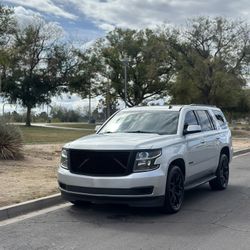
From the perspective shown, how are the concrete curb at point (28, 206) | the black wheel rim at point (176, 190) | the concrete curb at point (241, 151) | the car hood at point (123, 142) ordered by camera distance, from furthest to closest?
1. the concrete curb at point (241, 151)
2. the black wheel rim at point (176, 190)
3. the concrete curb at point (28, 206)
4. the car hood at point (123, 142)

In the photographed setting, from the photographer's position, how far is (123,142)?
312 inches

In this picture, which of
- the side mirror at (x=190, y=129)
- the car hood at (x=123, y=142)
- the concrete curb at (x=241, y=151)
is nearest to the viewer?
the car hood at (x=123, y=142)

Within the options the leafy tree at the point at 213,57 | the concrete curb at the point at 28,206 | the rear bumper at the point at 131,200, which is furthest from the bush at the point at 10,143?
the leafy tree at the point at 213,57

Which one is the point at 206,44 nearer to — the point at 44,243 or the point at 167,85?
the point at 167,85

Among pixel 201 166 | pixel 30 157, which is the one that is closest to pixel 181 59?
pixel 30 157

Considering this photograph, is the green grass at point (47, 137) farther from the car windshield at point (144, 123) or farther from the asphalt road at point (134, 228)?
the asphalt road at point (134, 228)

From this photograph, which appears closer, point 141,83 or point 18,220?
point 18,220

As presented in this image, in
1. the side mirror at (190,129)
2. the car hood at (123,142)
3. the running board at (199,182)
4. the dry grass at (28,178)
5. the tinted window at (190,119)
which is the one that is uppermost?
the tinted window at (190,119)

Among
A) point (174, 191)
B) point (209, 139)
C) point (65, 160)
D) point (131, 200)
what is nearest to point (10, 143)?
point (209, 139)

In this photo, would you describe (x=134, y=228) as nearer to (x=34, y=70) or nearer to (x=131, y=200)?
(x=131, y=200)

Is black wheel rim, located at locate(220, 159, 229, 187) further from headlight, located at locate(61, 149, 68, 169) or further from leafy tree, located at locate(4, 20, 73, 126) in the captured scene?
leafy tree, located at locate(4, 20, 73, 126)

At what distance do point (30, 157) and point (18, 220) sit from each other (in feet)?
27.3

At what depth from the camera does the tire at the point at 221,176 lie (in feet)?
35.8

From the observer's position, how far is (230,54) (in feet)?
155
